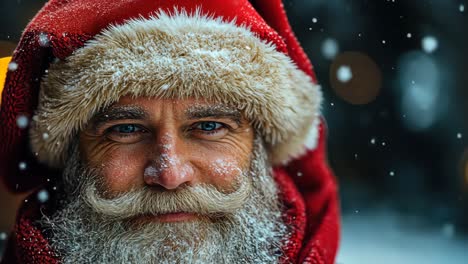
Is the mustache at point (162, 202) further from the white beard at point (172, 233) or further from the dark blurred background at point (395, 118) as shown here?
the dark blurred background at point (395, 118)

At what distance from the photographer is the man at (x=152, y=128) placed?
78.5 inches

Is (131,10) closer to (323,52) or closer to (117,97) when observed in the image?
(117,97)

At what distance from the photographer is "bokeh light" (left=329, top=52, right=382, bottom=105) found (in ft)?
20.1

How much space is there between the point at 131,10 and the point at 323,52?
4078 mm

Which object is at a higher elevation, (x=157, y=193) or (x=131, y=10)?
(x=131, y=10)

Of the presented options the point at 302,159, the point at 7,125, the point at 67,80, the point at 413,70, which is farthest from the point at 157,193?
the point at 413,70

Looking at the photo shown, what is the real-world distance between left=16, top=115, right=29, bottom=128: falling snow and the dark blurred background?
3.44 meters

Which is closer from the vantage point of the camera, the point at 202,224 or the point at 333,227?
the point at 202,224

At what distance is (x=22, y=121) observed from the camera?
216 centimetres

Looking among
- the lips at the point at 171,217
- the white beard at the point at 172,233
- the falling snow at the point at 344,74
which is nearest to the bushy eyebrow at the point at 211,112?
the white beard at the point at 172,233

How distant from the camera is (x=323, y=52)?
592 centimetres

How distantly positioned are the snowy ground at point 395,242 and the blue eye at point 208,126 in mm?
4056

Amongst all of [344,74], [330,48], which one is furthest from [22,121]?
[344,74]

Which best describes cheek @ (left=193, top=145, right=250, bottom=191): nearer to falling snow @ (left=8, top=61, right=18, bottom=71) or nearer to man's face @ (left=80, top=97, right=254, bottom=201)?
man's face @ (left=80, top=97, right=254, bottom=201)
